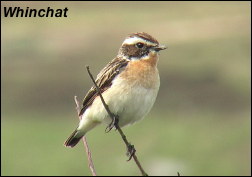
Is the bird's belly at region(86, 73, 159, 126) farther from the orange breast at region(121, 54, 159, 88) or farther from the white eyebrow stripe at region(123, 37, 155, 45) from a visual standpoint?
the white eyebrow stripe at region(123, 37, 155, 45)

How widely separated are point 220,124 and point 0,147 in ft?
15.1

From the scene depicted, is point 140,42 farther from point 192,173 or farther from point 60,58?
point 60,58

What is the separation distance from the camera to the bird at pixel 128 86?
7.70 metres

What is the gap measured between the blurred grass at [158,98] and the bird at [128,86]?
36.8 feet

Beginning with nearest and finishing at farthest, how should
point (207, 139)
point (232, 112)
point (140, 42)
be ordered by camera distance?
1. point (140, 42)
2. point (207, 139)
3. point (232, 112)

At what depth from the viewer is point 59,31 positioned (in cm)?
3222

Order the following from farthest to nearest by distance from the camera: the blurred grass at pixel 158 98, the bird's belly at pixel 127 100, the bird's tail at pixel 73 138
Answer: the blurred grass at pixel 158 98
the bird's tail at pixel 73 138
the bird's belly at pixel 127 100

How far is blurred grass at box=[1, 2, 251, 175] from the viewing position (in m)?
20.2

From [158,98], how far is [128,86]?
52.9ft

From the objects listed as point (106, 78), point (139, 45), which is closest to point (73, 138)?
point (106, 78)

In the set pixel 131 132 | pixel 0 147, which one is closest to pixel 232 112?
pixel 131 132

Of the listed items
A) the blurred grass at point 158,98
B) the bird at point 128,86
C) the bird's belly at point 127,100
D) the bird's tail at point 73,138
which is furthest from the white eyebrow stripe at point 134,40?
the blurred grass at point 158,98

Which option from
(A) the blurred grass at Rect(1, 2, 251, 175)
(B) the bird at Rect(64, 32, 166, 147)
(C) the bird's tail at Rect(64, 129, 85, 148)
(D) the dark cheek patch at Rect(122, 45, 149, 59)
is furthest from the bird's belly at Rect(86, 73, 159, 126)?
(A) the blurred grass at Rect(1, 2, 251, 175)

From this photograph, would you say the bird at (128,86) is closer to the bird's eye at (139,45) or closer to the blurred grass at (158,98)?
the bird's eye at (139,45)
